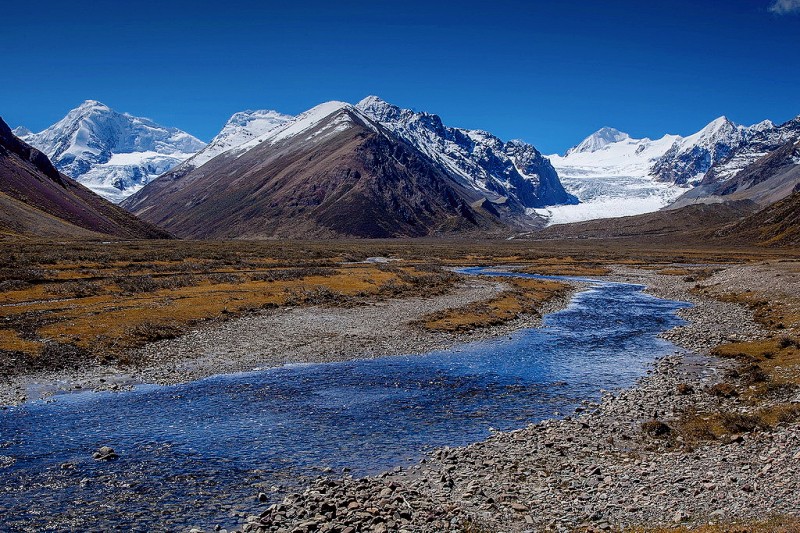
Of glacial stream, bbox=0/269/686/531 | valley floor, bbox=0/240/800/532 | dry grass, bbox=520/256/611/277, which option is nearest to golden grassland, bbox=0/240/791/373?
valley floor, bbox=0/240/800/532

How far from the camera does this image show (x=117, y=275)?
79.4m

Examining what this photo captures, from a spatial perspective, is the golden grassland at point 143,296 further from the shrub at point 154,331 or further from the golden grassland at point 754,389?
the golden grassland at point 754,389

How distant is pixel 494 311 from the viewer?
61.0 metres

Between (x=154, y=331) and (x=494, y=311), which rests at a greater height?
(x=154, y=331)

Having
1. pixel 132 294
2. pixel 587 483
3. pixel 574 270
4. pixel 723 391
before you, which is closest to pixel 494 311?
pixel 723 391

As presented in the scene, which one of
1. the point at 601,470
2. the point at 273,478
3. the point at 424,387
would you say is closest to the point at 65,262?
the point at 424,387

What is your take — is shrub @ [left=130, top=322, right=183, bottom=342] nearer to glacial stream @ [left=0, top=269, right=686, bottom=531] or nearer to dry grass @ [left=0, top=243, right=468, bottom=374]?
dry grass @ [left=0, top=243, right=468, bottom=374]

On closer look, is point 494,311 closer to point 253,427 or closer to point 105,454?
point 253,427

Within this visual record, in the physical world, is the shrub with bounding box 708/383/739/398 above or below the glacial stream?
below

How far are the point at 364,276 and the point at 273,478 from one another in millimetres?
73088

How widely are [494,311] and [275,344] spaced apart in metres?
25.7

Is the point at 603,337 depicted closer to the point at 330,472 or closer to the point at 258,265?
the point at 330,472

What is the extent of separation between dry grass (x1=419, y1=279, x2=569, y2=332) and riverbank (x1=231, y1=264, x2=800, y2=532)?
26.1 m

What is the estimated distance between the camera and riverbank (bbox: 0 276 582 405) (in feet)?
107
